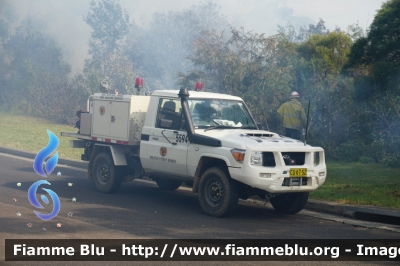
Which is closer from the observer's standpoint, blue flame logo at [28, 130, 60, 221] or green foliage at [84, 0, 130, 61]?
blue flame logo at [28, 130, 60, 221]

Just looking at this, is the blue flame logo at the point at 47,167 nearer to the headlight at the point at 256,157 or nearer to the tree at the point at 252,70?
the headlight at the point at 256,157

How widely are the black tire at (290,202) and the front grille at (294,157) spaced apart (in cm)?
66

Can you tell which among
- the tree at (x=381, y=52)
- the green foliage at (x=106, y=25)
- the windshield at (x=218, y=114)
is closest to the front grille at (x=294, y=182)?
the windshield at (x=218, y=114)

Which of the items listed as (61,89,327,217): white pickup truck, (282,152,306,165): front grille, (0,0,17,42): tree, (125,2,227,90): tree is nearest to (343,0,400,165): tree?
(61,89,327,217): white pickup truck

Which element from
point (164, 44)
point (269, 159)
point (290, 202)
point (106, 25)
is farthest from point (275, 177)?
point (164, 44)

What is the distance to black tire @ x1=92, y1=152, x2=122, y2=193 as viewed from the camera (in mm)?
10891

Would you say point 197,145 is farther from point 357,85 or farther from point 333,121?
point 333,121

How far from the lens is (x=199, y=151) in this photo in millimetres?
9250

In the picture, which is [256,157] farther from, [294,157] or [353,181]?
[353,181]

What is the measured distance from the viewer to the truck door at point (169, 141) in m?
9.61

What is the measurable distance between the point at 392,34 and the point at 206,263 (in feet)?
32.1

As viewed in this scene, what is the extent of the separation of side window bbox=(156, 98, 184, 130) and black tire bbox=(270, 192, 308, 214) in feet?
6.57

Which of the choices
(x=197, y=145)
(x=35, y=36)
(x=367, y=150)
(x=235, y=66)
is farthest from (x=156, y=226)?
(x=35, y=36)

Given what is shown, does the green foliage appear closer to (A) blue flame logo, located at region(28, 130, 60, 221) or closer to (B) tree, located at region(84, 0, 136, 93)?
(B) tree, located at region(84, 0, 136, 93)
